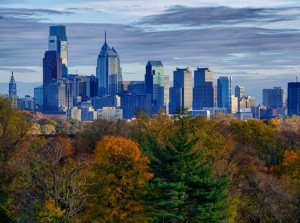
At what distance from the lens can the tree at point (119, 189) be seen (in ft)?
139

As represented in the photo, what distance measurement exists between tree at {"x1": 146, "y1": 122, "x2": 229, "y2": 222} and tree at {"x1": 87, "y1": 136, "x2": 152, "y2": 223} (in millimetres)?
843

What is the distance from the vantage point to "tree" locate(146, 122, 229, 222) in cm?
4062

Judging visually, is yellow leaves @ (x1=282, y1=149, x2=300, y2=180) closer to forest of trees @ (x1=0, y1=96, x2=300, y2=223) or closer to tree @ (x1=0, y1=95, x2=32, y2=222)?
forest of trees @ (x1=0, y1=96, x2=300, y2=223)

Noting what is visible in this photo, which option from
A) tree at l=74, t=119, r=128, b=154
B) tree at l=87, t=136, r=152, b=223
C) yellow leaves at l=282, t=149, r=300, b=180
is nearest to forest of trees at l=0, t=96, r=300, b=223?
tree at l=87, t=136, r=152, b=223

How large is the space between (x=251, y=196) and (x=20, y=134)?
14967 mm

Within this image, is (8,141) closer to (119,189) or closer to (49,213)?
(119,189)

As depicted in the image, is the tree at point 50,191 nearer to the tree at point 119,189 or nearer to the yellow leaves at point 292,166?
the tree at point 119,189

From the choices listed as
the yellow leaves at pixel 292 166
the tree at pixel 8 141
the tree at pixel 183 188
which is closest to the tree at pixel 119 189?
the tree at pixel 183 188

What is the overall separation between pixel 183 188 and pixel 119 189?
356cm

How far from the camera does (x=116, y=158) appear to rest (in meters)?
43.9

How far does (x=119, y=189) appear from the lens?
42.7 m

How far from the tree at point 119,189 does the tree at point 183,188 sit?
0.84 metres

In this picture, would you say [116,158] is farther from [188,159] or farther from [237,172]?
[237,172]

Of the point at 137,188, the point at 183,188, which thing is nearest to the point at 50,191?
the point at 137,188
